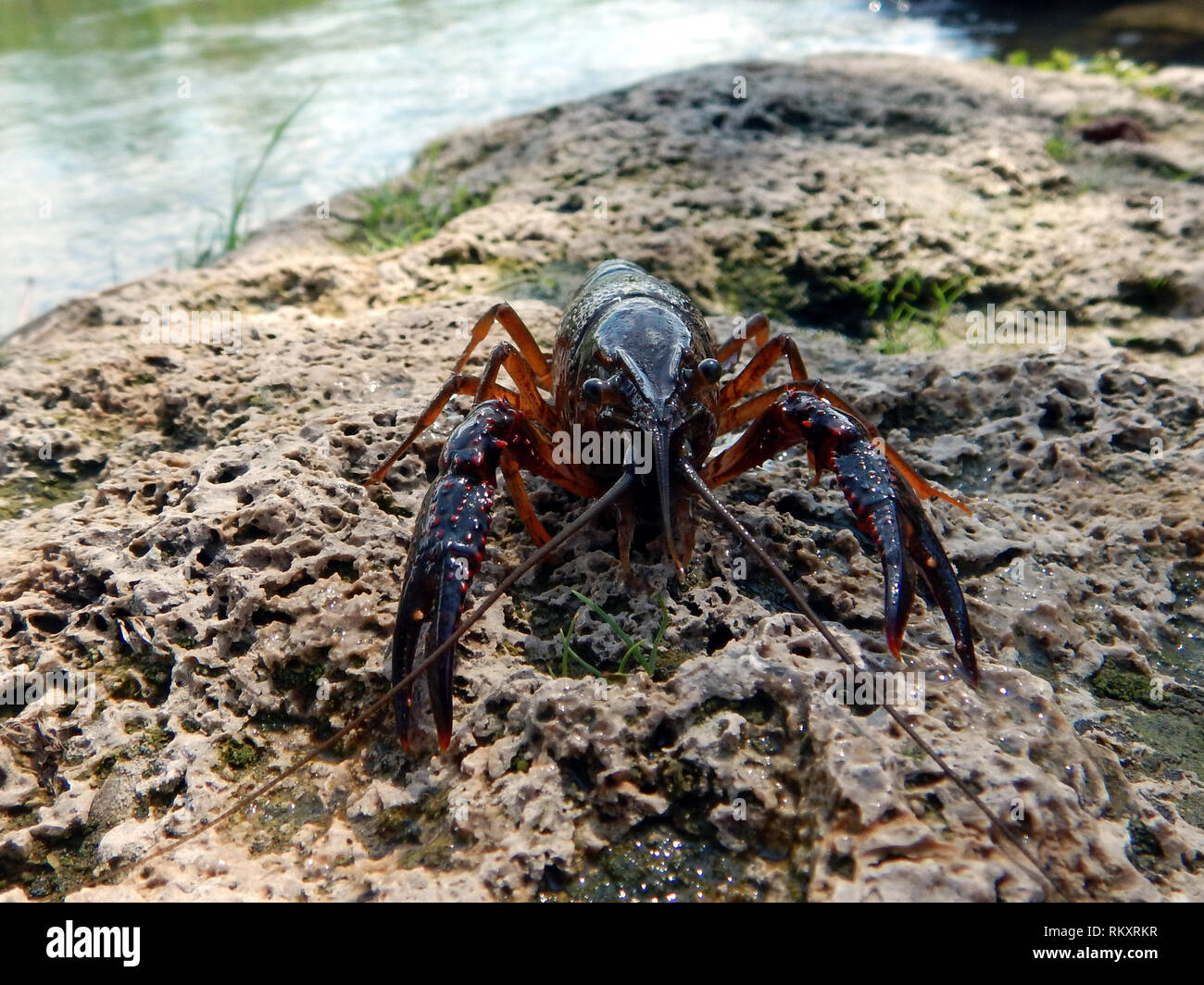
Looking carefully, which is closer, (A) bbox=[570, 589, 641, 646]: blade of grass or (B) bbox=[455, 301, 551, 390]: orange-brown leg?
(A) bbox=[570, 589, 641, 646]: blade of grass

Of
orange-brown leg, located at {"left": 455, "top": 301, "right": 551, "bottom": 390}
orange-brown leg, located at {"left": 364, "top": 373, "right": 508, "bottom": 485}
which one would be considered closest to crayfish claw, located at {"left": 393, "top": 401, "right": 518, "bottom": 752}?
orange-brown leg, located at {"left": 364, "top": 373, "right": 508, "bottom": 485}

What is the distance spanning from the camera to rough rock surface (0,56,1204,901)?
1923mm

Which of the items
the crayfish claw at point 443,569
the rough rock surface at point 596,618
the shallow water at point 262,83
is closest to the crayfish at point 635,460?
the crayfish claw at point 443,569

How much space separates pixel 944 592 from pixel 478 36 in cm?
1332

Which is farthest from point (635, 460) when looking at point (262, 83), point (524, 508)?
point (262, 83)

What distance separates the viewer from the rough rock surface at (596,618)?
1.92 m

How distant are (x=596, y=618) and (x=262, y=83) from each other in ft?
37.7

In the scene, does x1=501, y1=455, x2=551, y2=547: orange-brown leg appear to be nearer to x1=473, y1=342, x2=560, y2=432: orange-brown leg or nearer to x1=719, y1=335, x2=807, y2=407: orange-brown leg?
x1=473, y1=342, x2=560, y2=432: orange-brown leg

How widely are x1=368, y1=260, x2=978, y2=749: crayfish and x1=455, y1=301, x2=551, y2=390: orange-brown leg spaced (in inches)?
10.5

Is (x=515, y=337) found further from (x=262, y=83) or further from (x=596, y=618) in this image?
(x=262, y=83)

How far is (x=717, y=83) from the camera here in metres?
6.62

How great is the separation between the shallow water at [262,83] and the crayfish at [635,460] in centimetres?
458

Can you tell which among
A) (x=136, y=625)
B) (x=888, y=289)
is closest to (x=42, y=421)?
(x=136, y=625)
